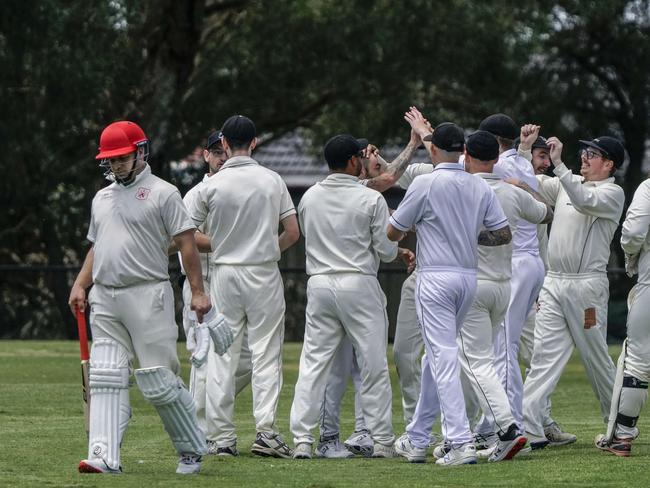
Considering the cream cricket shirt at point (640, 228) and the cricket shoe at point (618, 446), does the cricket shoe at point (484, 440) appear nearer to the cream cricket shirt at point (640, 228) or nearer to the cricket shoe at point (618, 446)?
the cricket shoe at point (618, 446)

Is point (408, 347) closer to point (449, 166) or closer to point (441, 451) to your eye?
point (441, 451)

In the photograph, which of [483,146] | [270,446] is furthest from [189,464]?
[483,146]

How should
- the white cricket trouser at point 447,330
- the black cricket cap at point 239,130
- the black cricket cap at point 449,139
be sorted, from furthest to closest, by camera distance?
the black cricket cap at point 239,130 → the black cricket cap at point 449,139 → the white cricket trouser at point 447,330

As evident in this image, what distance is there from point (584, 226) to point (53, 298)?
17.4 m

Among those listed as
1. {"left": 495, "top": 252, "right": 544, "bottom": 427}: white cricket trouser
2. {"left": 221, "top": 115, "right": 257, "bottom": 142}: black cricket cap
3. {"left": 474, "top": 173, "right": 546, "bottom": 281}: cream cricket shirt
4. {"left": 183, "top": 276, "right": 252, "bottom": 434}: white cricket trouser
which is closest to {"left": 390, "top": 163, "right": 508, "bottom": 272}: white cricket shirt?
{"left": 474, "top": 173, "right": 546, "bottom": 281}: cream cricket shirt

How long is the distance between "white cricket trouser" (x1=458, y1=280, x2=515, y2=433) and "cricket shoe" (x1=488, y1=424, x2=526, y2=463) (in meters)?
0.05

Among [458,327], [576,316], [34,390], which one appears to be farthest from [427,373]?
[34,390]

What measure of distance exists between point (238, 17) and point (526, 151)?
20.3m

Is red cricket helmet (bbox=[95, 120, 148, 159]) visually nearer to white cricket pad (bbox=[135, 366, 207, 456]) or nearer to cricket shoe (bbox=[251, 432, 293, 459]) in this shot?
white cricket pad (bbox=[135, 366, 207, 456])

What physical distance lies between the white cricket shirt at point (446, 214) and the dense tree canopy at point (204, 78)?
17.2 meters

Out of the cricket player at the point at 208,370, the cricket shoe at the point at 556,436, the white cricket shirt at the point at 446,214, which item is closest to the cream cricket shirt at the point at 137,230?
the cricket player at the point at 208,370

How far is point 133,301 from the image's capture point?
946 cm

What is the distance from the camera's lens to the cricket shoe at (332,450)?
11.1m

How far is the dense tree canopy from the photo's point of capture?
27641 millimetres
